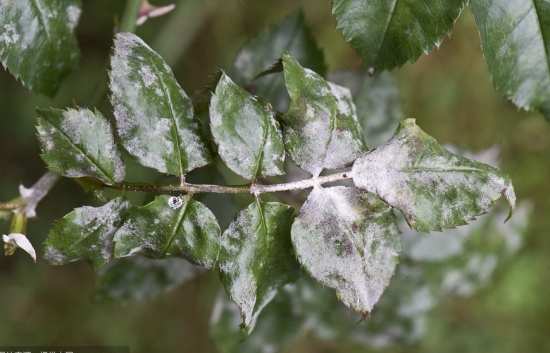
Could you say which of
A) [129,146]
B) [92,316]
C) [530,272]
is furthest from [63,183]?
[530,272]

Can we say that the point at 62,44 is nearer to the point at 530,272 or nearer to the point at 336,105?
the point at 336,105

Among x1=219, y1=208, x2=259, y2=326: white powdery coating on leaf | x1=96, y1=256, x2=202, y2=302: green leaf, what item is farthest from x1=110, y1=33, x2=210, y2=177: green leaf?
x1=96, y1=256, x2=202, y2=302: green leaf

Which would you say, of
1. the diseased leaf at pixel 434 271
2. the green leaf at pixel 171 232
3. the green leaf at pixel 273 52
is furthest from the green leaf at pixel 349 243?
the diseased leaf at pixel 434 271

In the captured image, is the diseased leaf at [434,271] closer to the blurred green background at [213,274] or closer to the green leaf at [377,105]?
the green leaf at [377,105]

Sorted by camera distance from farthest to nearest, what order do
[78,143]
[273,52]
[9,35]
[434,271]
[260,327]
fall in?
[434,271] → [260,327] → [273,52] → [9,35] → [78,143]

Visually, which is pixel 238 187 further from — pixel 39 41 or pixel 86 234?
pixel 39 41

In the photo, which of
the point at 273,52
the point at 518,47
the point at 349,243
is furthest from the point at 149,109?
the point at 518,47
